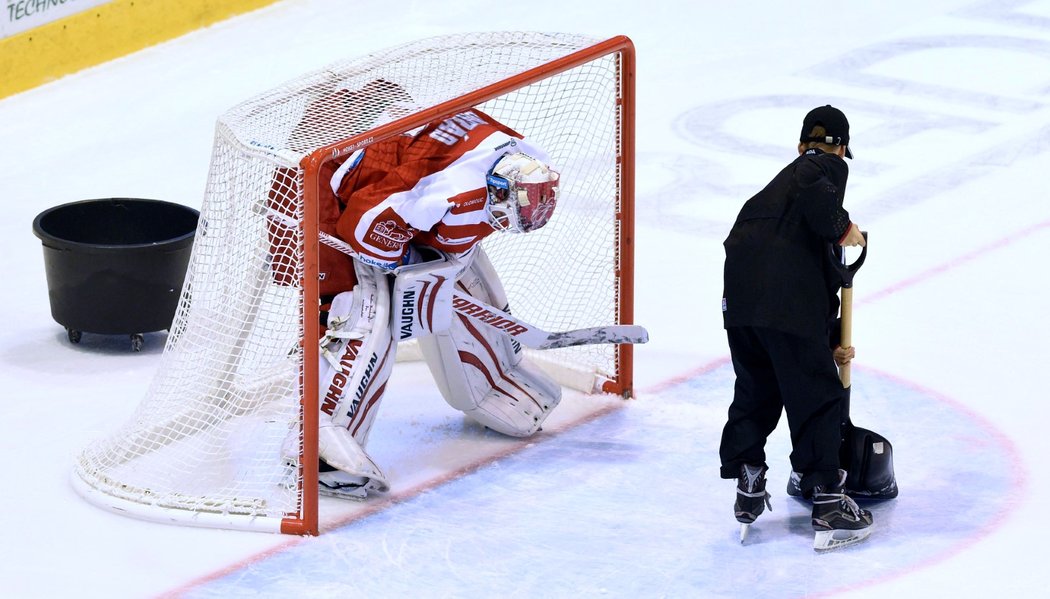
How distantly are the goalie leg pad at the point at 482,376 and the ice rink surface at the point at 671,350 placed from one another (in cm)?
8

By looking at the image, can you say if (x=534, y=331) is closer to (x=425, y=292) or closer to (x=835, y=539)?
(x=425, y=292)

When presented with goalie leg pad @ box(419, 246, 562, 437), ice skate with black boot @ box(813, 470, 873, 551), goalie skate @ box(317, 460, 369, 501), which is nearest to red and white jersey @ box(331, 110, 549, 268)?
goalie leg pad @ box(419, 246, 562, 437)

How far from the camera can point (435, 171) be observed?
13.8 feet

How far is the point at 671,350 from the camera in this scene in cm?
530

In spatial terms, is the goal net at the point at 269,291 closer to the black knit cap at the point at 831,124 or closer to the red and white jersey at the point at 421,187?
the red and white jersey at the point at 421,187

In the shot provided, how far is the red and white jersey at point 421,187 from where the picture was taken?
4.13 m

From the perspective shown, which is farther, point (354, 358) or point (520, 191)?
point (354, 358)

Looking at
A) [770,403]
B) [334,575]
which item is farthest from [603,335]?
[334,575]

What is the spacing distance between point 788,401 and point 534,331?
2.83 feet

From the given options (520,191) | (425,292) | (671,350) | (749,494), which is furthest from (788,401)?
(671,350)

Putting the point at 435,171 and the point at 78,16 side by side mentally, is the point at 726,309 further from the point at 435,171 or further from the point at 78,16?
the point at 78,16

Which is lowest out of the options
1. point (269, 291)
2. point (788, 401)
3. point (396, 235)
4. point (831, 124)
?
point (788, 401)

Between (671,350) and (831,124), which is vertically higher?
(831,124)

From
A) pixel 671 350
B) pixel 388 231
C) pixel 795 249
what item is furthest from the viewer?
pixel 671 350
